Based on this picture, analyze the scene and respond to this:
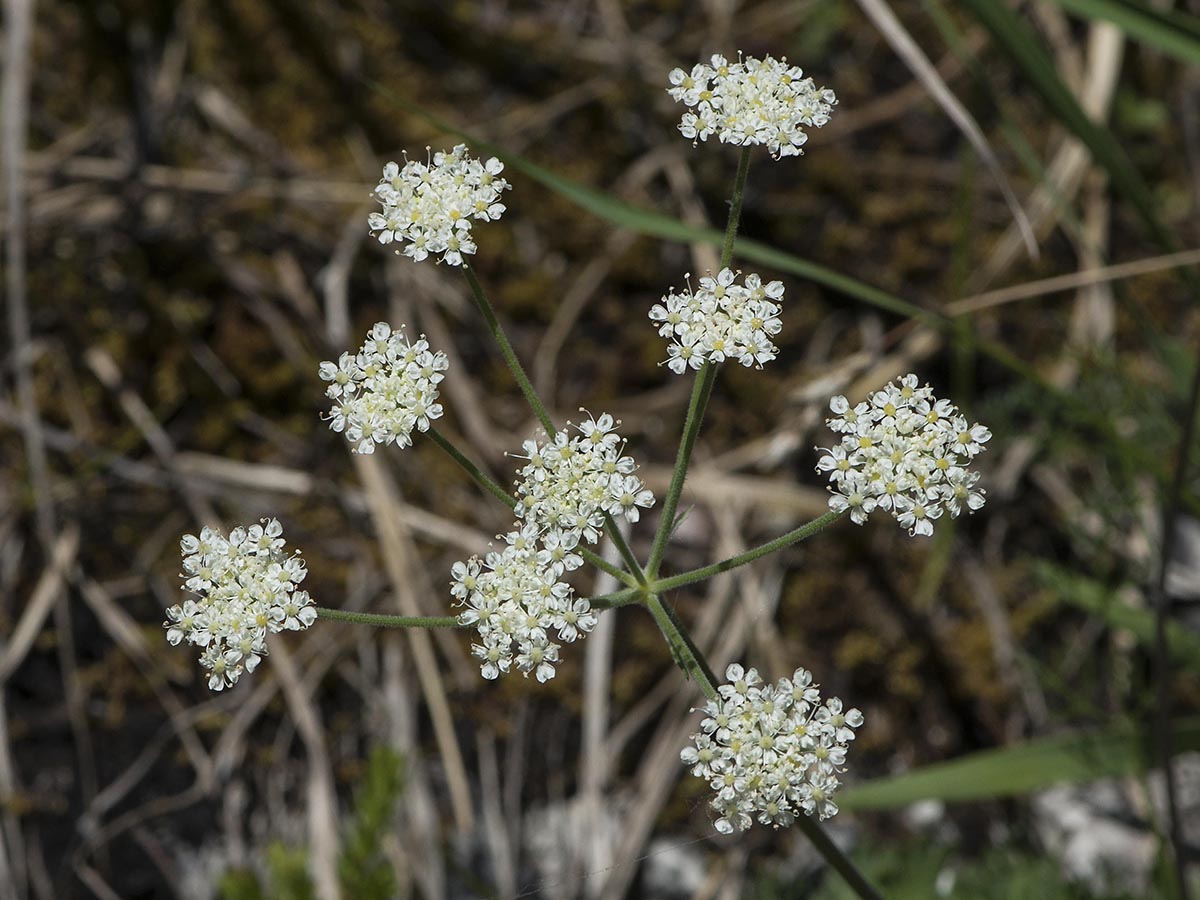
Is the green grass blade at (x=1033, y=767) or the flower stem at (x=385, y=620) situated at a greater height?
the flower stem at (x=385, y=620)

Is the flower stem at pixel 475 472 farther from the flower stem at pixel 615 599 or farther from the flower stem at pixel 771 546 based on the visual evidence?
the flower stem at pixel 771 546

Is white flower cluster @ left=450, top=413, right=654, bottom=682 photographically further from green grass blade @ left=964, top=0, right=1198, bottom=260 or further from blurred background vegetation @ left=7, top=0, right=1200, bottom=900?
green grass blade @ left=964, top=0, right=1198, bottom=260

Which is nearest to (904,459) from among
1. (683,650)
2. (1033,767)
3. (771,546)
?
(771,546)

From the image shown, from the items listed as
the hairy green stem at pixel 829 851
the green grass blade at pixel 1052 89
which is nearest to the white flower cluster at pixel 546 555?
the hairy green stem at pixel 829 851

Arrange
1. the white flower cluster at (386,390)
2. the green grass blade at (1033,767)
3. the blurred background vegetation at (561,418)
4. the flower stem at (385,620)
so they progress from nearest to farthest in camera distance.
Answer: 1. the flower stem at (385,620)
2. the white flower cluster at (386,390)
3. the green grass blade at (1033,767)
4. the blurred background vegetation at (561,418)

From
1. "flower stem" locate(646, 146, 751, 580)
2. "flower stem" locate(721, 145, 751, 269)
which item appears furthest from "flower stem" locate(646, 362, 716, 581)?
"flower stem" locate(721, 145, 751, 269)

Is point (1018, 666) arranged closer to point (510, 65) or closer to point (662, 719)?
point (662, 719)
